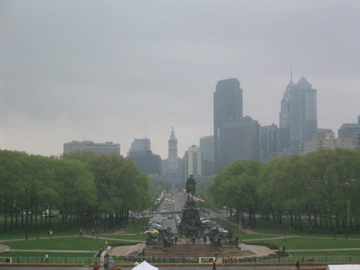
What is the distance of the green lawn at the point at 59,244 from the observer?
163ft

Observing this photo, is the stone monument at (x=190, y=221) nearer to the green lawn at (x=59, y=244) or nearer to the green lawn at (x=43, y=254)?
the green lawn at (x=59, y=244)

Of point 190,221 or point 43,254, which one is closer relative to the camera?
point 43,254

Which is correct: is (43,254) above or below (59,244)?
above

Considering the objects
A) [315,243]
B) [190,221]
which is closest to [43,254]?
[190,221]

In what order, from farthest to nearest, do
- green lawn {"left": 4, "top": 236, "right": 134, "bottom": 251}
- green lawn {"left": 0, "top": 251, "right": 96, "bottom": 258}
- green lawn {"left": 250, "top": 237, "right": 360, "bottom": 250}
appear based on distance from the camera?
green lawn {"left": 250, "top": 237, "right": 360, "bottom": 250}
green lawn {"left": 4, "top": 236, "right": 134, "bottom": 251}
green lawn {"left": 0, "top": 251, "right": 96, "bottom": 258}

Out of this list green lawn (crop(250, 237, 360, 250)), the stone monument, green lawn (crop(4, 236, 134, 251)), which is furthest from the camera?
the stone monument

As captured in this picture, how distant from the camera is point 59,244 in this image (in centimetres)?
5231

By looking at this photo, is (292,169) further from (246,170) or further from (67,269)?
(67,269)

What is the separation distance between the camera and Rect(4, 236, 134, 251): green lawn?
1957 inches

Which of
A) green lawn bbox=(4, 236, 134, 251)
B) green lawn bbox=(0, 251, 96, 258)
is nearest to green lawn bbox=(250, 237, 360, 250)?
green lawn bbox=(4, 236, 134, 251)

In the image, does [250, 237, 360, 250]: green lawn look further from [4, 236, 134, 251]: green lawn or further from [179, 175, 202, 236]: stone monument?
[4, 236, 134, 251]: green lawn

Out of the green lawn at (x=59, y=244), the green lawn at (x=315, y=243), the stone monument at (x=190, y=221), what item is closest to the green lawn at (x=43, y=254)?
the green lawn at (x=59, y=244)

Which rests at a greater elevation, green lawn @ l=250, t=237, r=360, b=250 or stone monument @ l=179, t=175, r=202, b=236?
stone monument @ l=179, t=175, r=202, b=236

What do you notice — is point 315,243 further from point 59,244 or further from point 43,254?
point 43,254
